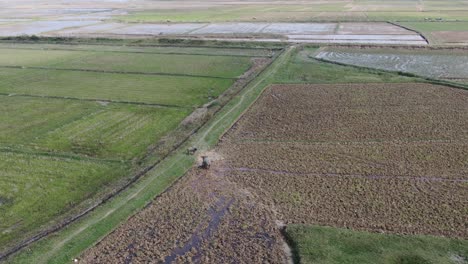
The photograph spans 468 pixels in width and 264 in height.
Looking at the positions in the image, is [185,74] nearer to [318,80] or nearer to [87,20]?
[318,80]

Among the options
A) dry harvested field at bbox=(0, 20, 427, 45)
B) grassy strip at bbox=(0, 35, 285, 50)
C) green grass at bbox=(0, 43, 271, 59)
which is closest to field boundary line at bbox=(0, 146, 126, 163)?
green grass at bbox=(0, 43, 271, 59)

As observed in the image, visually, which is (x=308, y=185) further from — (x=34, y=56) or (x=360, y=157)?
(x=34, y=56)

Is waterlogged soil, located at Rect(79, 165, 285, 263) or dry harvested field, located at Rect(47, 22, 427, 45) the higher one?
dry harvested field, located at Rect(47, 22, 427, 45)

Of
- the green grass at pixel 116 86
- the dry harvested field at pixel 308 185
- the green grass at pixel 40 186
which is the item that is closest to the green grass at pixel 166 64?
the green grass at pixel 116 86

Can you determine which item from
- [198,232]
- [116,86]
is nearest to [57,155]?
[198,232]

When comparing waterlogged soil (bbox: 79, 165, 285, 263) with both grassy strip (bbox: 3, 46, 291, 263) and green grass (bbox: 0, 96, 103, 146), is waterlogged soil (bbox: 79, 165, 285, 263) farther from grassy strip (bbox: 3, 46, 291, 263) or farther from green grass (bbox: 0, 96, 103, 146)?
green grass (bbox: 0, 96, 103, 146)

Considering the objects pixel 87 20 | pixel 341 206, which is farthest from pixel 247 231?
pixel 87 20

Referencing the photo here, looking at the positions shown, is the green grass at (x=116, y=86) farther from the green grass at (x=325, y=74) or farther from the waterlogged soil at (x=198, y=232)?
the waterlogged soil at (x=198, y=232)
